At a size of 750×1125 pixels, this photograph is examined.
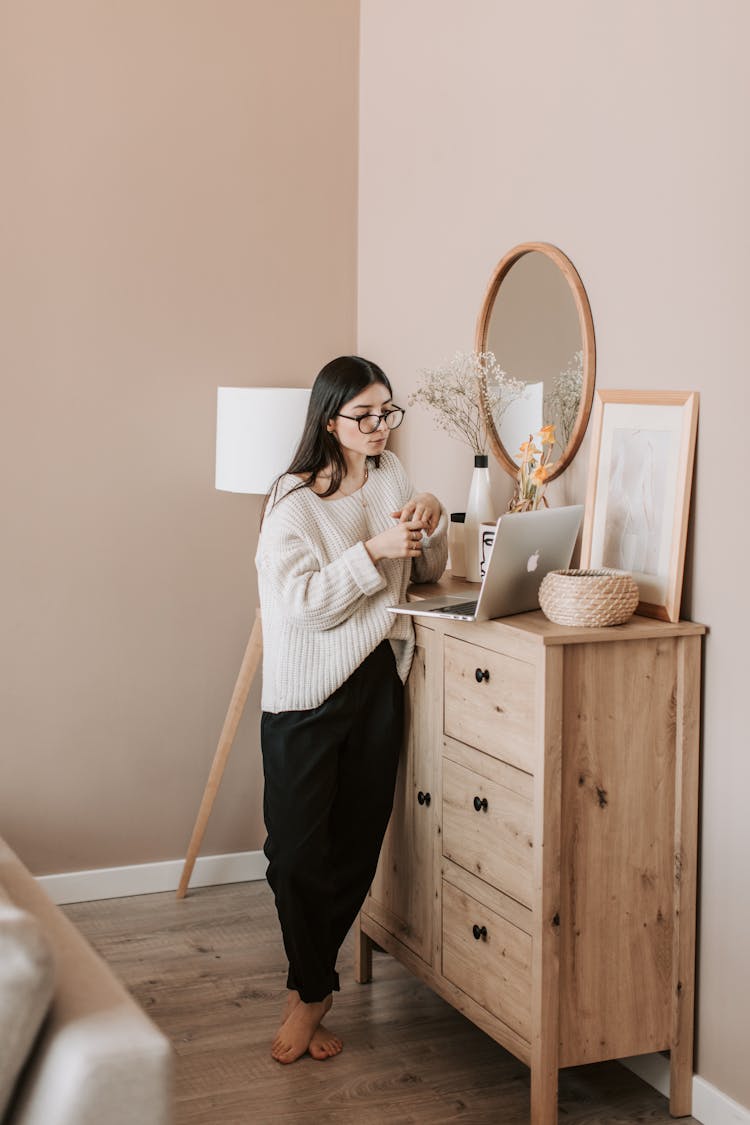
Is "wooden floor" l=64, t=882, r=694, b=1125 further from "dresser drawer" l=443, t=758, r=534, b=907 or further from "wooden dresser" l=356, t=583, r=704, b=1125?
"dresser drawer" l=443, t=758, r=534, b=907

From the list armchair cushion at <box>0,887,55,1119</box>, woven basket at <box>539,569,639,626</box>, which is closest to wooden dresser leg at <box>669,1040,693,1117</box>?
woven basket at <box>539,569,639,626</box>

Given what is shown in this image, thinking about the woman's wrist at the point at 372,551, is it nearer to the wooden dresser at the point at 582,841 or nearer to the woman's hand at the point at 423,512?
the woman's hand at the point at 423,512

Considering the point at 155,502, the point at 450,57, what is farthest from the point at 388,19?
the point at 155,502

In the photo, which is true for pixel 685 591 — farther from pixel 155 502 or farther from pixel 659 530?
pixel 155 502

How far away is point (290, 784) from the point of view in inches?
102

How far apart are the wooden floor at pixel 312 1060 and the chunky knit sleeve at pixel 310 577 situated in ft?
3.11

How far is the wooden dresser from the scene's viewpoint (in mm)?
2186

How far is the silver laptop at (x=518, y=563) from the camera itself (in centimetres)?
224

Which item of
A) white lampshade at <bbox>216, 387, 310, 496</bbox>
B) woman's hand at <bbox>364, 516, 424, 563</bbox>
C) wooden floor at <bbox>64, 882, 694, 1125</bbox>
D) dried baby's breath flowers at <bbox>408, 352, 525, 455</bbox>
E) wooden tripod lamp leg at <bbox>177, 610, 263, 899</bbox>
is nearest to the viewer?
wooden floor at <bbox>64, 882, 694, 1125</bbox>

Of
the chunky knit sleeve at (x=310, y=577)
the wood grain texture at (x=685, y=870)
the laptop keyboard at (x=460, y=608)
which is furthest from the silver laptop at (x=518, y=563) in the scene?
the wood grain texture at (x=685, y=870)

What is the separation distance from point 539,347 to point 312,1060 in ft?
5.47

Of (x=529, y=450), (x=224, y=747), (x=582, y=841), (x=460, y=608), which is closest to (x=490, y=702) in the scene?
(x=460, y=608)

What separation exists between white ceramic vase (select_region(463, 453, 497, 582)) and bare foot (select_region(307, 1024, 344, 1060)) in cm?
109

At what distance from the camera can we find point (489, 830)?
2.37 metres
